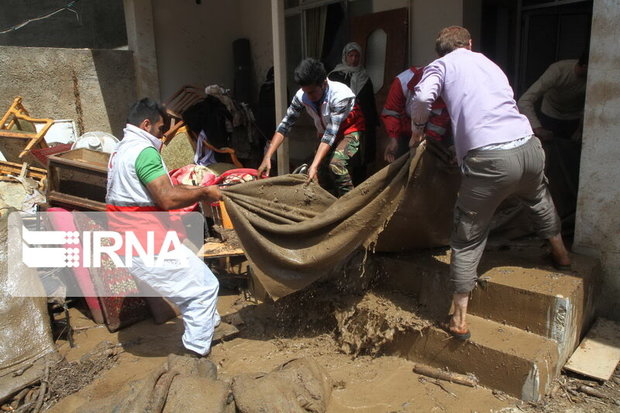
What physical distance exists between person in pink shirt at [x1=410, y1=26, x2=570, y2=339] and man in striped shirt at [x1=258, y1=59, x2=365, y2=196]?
1.14 metres

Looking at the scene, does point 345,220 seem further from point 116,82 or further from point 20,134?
Result: point 116,82

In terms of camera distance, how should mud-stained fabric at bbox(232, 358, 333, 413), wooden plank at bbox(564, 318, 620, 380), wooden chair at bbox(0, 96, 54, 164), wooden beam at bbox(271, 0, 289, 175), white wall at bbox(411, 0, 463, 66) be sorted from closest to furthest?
mud-stained fabric at bbox(232, 358, 333, 413)
wooden plank at bbox(564, 318, 620, 380)
white wall at bbox(411, 0, 463, 66)
wooden beam at bbox(271, 0, 289, 175)
wooden chair at bbox(0, 96, 54, 164)

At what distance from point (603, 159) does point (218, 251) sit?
3.38 meters

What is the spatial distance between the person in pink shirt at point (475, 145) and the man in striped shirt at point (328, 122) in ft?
3.74

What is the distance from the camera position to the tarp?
3.30 metres

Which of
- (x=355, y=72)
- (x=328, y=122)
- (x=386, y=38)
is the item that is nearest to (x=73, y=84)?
(x=355, y=72)

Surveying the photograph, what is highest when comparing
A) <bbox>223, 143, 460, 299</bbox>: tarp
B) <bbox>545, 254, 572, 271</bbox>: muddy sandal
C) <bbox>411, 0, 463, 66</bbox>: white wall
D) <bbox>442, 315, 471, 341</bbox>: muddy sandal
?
<bbox>411, 0, 463, 66</bbox>: white wall

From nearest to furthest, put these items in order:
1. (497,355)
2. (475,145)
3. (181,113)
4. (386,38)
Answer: (475,145) < (497,355) < (386,38) < (181,113)

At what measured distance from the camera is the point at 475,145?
9.35 ft

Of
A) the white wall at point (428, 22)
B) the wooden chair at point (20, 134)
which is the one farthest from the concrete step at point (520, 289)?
the wooden chair at point (20, 134)

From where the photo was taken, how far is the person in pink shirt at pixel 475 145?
282cm

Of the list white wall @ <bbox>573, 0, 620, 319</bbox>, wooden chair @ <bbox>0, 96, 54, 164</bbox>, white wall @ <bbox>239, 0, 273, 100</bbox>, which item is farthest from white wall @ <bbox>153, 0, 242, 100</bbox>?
white wall @ <bbox>573, 0, 620, 319</bbox>

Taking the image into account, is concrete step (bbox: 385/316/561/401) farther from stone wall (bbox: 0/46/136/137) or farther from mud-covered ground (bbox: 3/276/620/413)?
stone wall (bbox: 0/46/136/137)

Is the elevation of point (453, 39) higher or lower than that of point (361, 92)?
higher
